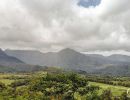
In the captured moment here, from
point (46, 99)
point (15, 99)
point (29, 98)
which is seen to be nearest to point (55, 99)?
point (46, 99)

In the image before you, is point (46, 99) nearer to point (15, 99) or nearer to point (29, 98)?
point (29, 98)

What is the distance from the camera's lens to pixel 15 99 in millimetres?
166375

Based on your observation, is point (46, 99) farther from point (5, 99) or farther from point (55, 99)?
point (5, 99)

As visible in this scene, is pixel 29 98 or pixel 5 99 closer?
pixel 5 99

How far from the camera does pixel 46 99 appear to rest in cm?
18900

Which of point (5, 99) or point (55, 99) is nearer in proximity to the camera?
point (5, 99)

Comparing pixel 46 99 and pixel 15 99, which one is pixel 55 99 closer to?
pixel 46 99

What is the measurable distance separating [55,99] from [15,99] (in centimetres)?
4211

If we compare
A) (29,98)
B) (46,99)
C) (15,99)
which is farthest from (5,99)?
(46,99)

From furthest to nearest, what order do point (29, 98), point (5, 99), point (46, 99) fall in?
point (46, 99) < point (29, 98) < point (5, 99)

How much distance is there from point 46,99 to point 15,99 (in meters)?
30.2

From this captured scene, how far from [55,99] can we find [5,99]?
48.6 meters

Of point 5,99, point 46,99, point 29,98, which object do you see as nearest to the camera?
point 5,99

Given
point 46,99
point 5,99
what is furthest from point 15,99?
point 46,99
